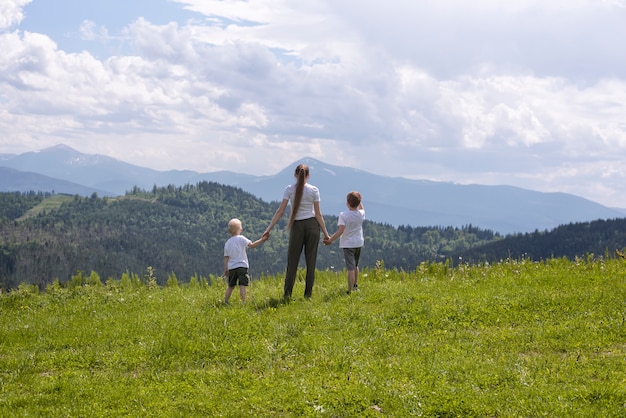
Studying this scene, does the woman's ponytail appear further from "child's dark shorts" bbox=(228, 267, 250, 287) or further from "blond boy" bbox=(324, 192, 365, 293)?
"child's dark shorts" bbox=(228, 267, 250, 287)

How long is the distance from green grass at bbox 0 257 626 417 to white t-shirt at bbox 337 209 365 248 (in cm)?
130

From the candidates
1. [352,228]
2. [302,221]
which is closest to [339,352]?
[302,221]

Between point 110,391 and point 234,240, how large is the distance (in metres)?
6.05

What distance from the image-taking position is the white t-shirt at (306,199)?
44.4 ft

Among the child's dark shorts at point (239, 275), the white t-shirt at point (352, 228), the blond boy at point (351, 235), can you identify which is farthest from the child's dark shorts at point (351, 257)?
the child's dark shorts at point (239, 275)

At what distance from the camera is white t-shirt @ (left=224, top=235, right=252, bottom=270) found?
1382 centimetres

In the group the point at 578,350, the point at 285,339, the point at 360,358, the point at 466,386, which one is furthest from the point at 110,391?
the point at 578,350

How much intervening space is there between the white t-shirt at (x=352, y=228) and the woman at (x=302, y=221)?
2.75 ft

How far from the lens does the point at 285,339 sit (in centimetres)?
1045

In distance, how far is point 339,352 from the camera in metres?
9.57

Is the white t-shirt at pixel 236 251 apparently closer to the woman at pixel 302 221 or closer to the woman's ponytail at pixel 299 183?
the woman at pixel 302 221

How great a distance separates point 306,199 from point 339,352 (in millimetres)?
4974

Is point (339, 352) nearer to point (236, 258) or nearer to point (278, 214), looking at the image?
point (278, 214)

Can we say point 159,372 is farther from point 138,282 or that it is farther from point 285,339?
point 138,282
